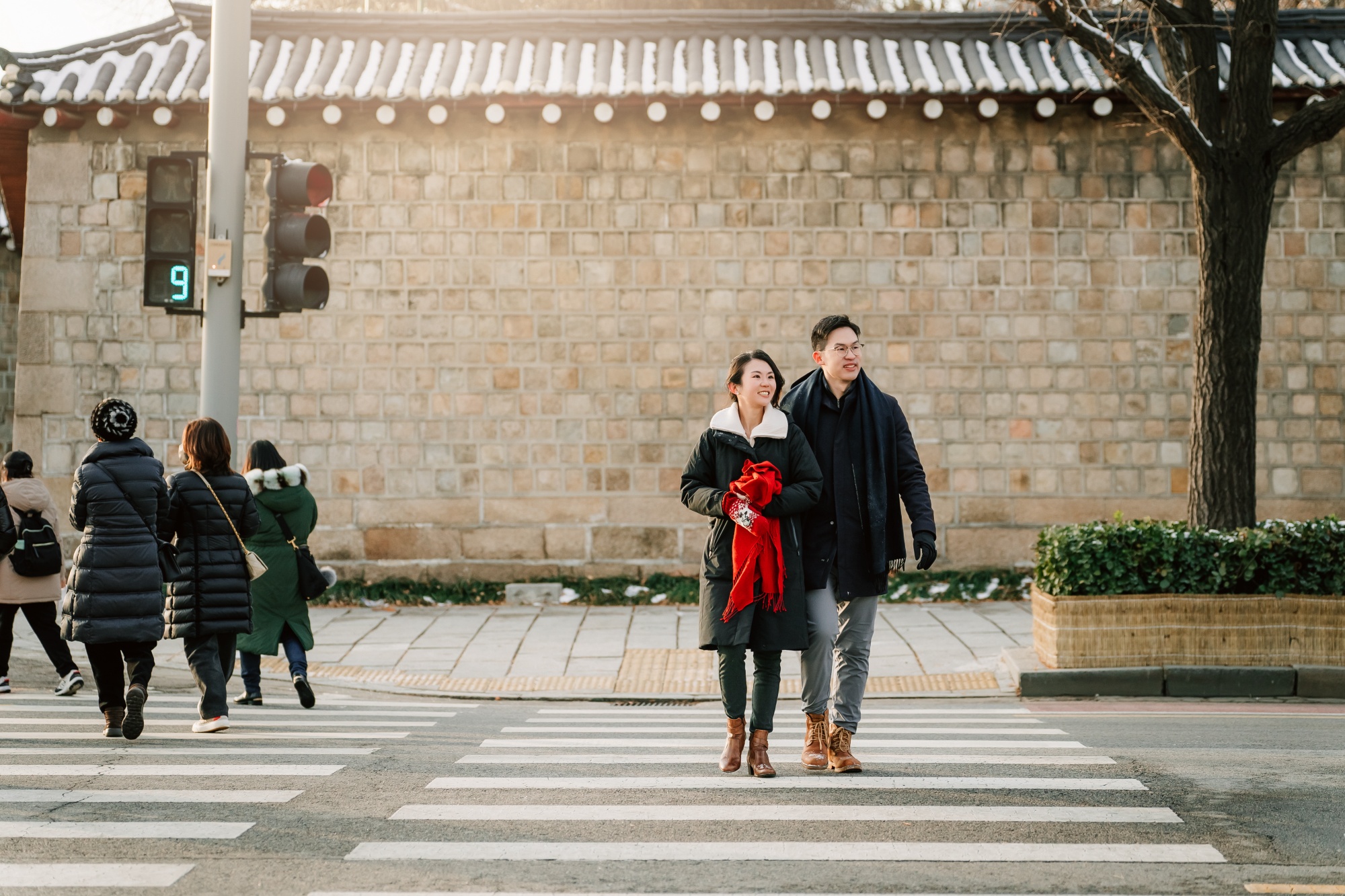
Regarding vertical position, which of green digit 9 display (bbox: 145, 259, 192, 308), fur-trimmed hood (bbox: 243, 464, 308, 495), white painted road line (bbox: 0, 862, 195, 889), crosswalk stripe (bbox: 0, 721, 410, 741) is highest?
green digit 9 display (bbox: 145, 259, 192, 308)

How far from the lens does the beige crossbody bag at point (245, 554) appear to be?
7199mm

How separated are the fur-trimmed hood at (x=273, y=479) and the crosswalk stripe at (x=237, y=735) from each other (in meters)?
1.79

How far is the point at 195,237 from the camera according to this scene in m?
8.27

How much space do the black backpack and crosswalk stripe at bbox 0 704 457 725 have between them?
105 centimetres

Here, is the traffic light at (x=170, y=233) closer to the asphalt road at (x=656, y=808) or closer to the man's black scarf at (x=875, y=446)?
the asphalt road at (x=656, y=808)

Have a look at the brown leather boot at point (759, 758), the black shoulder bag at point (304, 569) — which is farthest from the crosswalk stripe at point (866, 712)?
the brown leather boot at point (759, 758)

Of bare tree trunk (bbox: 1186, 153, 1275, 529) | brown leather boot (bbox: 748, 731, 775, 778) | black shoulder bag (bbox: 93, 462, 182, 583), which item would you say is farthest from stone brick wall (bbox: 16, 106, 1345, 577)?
brown leather boot (bbox: 748, 731, 775, 778)

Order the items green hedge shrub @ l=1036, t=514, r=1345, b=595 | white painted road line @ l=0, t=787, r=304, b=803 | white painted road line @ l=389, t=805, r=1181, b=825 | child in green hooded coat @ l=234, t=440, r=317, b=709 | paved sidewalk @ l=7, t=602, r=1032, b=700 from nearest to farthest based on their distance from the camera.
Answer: white painted road line @ l=389, t=805, r=1181, b=825, white painted road line @ l=0, t=787, r=304, b=803, child in green hooded coat @ l=234, t=440, r=317, b=709, green hedge shrub @ l=1036, t=514, r=1345, b=595, paved sidewalk @ l=7, t=602, r=1032, b=700

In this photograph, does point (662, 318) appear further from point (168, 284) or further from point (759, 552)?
point (759, 552)

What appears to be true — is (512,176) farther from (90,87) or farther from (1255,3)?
(1255,3)

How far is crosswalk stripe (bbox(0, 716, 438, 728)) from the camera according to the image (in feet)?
23.4

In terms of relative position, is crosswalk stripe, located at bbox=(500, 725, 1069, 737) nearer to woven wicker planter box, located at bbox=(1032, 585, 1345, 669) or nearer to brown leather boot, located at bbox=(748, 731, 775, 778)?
brown leather boot, located at bbox=(748, 731, 775, 778)

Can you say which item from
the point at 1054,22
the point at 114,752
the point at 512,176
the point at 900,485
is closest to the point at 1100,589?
the point at 900,485

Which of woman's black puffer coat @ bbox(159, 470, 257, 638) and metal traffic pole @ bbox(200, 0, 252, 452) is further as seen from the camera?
metal traffic pole @ bbox(200, 0, 252, 452)
